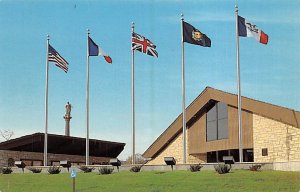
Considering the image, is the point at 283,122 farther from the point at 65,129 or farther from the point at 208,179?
the point at 65,129

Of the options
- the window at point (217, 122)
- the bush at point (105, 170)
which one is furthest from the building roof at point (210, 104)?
the bush at point (105, 170)

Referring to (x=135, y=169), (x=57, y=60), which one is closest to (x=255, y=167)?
(x=135, y=169)

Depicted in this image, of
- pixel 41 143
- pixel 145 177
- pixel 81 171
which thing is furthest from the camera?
pixel 41 143

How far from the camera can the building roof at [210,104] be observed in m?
35.8

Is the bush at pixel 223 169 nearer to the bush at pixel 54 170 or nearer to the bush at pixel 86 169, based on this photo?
the bush at pixel 86 169

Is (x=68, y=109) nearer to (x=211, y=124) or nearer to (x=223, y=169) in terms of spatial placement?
(x=211, y=124)

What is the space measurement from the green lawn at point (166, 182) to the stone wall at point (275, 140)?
802cm

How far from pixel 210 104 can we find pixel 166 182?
1761 cm

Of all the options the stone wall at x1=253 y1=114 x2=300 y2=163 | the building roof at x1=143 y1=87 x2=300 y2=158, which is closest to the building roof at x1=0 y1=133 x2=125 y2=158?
the building roof at x1=143 y1=87 x2=300 y2=158

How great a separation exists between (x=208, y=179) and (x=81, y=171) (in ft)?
38.6

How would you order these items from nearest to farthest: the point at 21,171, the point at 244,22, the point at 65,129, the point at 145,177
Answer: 1. the point at 145,177
2. the point at 244,22
3. the point at 21,171
4. the point at 65,129

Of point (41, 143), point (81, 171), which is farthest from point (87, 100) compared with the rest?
point (41, 143)

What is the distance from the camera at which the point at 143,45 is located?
3609 cm

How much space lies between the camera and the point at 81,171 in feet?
118
